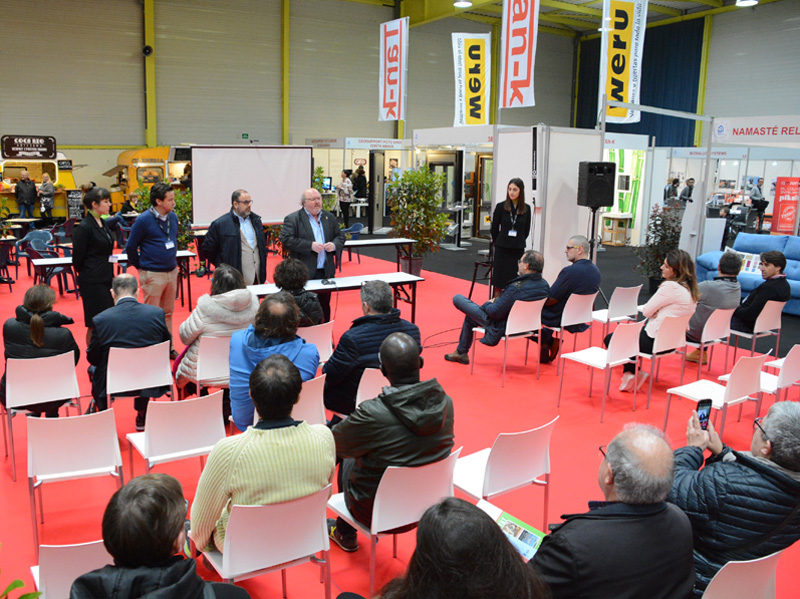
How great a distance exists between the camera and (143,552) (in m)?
1.54

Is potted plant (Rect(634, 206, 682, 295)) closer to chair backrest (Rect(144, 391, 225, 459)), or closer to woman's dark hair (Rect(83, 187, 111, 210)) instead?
woman's dark hair (Rect(83, 187, 111, 210))

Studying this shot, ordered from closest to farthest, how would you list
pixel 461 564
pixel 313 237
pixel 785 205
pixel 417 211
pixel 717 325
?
pixel 461 564, pixel 717 325, pixel 313 237, pixel 417 211, pixel 785 205

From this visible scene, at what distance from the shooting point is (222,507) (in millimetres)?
2391

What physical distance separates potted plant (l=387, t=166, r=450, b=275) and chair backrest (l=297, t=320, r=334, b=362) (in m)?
5.08

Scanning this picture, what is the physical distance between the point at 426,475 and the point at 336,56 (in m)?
17.9

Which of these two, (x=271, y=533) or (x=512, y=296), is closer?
(x=271, y=533)

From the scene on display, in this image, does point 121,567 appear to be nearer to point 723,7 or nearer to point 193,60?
point 193,60

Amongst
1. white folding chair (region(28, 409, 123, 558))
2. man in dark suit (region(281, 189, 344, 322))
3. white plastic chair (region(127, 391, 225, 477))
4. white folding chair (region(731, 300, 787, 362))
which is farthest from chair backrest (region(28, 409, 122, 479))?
white folding chair (region(731, 300, 787, 362))

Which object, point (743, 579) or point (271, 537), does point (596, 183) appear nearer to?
point (743, 579)

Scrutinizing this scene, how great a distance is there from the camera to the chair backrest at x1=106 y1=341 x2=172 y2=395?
3975mm

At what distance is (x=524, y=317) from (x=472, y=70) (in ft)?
28.9

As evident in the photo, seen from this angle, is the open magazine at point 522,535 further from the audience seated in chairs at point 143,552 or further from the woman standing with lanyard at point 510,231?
the woman standing with lanyard at point 510,231

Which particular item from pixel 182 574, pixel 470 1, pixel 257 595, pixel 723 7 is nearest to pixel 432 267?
pixel 470 1

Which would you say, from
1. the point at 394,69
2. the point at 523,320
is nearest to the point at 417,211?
the point at 394,69
